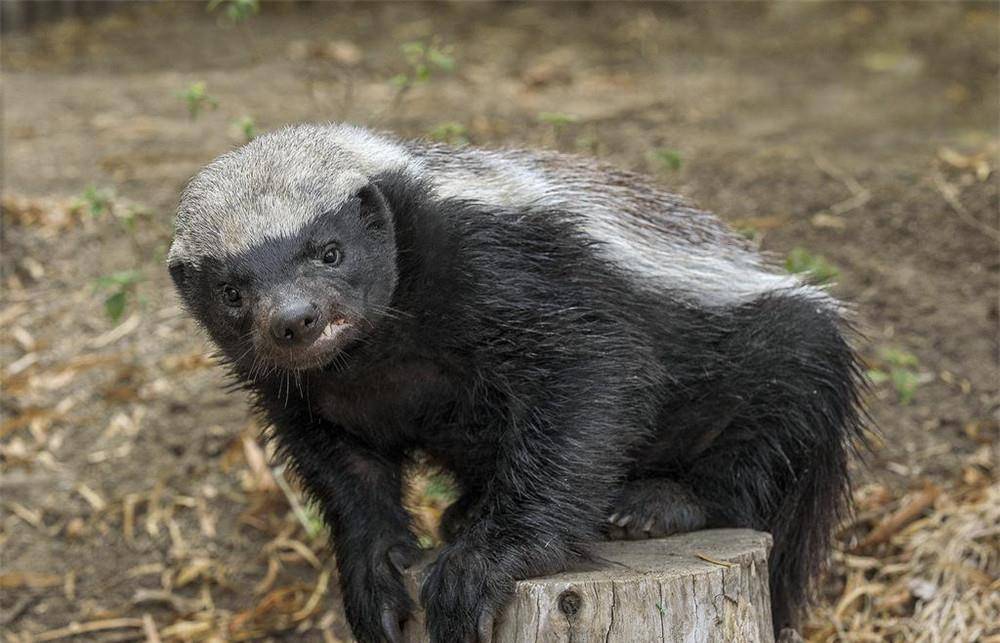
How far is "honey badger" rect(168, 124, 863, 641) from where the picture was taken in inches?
162

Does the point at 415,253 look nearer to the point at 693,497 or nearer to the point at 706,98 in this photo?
the point at 693,497

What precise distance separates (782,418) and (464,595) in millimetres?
1534

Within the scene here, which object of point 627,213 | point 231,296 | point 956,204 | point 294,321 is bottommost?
point 956,204

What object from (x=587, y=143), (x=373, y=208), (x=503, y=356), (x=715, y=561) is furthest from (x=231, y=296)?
(x=587, y=143)

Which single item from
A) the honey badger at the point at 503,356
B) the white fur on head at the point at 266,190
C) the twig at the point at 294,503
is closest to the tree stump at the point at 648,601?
the honey badger at the point at 503,356

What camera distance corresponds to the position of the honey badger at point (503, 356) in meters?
4.11

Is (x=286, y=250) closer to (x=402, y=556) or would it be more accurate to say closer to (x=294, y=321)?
(x=294, y=321)

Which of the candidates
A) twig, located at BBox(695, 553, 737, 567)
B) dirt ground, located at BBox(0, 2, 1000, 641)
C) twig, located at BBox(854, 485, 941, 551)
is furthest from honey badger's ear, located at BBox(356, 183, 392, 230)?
twig, located at BBox(854, 485, 941, 551)

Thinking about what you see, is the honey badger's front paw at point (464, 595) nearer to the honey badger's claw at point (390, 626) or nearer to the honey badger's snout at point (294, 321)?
the honey badger's claw at point (390, 626)

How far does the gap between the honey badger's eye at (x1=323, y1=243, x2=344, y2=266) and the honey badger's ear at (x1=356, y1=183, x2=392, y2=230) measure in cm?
16

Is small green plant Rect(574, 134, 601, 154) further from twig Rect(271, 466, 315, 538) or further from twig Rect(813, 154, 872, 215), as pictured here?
twig Rect(271, 466, 315, 538)

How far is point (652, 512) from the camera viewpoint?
4.63 m

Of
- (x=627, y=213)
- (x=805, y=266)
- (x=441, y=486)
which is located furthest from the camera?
(x=805, y=266)

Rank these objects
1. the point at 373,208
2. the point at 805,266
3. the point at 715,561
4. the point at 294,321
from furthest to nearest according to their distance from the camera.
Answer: the point at 805,266 < the point at 373,208 < the point at 715,561 < the point at 294,321
